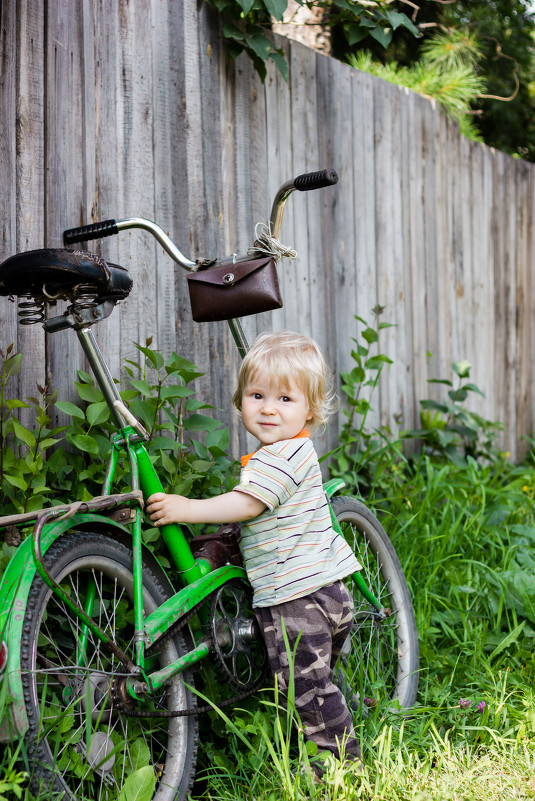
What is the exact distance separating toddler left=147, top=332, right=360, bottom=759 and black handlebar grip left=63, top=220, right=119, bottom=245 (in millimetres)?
473

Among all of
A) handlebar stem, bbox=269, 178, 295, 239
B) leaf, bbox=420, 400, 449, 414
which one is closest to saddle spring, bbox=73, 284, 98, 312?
handlebar stem, bbox=269, 178, 295, 239

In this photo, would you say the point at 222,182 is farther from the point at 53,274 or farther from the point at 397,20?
the point at 53,274

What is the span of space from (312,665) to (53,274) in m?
1.11

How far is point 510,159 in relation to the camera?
17.6 ft

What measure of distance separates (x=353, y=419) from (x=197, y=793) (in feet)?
6.43

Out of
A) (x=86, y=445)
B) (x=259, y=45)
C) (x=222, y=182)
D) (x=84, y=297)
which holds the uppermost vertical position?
(x=259, y=45)

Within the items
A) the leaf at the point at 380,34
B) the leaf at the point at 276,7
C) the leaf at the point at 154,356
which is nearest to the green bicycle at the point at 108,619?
the leaf at the point at 154,356

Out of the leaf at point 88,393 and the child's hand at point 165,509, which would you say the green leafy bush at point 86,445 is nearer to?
the leaf at point 88,393

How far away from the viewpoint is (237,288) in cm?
191

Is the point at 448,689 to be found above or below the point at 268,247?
below

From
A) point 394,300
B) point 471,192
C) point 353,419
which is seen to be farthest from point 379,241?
point 471,192

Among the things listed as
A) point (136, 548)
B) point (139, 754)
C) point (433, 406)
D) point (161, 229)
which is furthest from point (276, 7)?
point (139, 754)

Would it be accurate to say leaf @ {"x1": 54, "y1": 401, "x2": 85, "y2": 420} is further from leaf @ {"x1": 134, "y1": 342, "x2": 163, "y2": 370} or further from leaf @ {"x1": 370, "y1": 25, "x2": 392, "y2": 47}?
leaf @ {"x1": 370, "y1": 25, "x2": 392, "y2": 47}

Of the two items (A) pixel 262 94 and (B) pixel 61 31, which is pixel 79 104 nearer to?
(B) pixel 61 31
